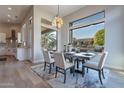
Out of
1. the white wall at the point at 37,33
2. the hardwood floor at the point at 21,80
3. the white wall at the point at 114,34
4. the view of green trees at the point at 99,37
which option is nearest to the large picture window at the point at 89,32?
the view of green trees at the point at 99,37

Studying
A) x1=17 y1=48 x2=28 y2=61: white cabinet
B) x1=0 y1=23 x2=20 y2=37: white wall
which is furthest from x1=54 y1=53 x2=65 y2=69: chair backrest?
x1=0 y1=23 x2=20 y2=37: white wall

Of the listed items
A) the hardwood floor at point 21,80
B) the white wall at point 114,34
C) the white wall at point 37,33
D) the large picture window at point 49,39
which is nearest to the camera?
the hardwood floor at point 21,80

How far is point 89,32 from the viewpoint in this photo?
6.14 meters

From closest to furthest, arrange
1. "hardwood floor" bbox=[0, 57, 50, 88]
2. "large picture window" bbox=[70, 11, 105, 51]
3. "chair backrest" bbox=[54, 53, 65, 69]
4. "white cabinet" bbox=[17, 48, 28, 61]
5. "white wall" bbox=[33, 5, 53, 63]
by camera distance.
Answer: "hardwood floor" bbox=[0, 57, 50, 88] < "chair backrest" bbox=[54, 53, 65, 69] < "large picture window" bbox=[70, 11, 105, 51] < "white wall" bbox=[33, 5, 53, 63] < "white cabinet" bbox=[17, 48, 28, 61]

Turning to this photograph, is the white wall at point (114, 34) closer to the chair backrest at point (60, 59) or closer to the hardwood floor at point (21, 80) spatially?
the chair backrest at point (60, 59)

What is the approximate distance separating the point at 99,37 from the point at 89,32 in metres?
0.78

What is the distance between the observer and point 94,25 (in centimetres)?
580

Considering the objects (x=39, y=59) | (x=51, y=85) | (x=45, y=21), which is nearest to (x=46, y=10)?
(x=45, y=21)

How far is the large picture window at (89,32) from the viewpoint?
5.44 metres

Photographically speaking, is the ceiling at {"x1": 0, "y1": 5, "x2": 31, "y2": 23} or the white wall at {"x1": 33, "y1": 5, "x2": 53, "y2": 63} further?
the ceiling at {"x1": 0, "y1": 5, "x2": 31, "y2": 23}

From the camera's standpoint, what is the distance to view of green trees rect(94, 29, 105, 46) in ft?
17.5

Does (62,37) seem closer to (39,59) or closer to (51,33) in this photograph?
(51,33)

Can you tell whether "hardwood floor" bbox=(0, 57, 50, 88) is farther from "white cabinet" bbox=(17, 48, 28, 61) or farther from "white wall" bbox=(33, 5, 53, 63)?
"white cabinet" bbox=(17, 48, 28, 61)

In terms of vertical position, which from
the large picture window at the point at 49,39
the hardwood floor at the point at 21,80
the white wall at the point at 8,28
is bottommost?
the hardwood floor at the point at 21,80
